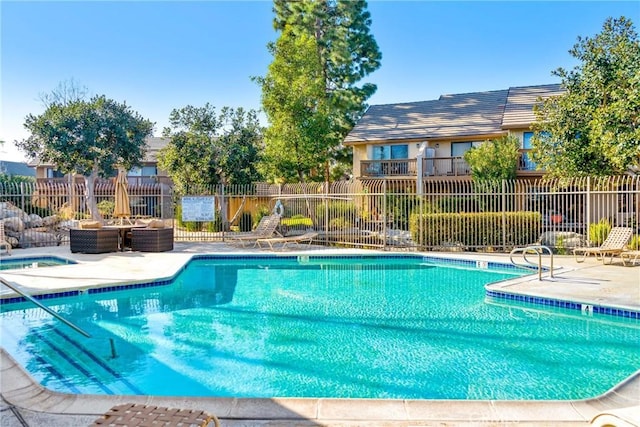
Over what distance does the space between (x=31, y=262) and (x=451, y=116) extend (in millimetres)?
21102

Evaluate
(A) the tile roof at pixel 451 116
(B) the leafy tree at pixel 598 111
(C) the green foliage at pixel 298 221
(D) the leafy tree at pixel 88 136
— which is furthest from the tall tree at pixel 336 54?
(B) the leafy tree at pixel 598 111

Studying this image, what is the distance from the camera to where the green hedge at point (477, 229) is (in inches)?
593

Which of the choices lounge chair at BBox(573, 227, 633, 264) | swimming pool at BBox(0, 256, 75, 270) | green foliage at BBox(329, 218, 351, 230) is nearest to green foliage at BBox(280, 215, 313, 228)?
green foliage at BBox(329, 218, 351, 230)

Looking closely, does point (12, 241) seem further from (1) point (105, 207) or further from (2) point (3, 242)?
(1) point (105, 207)

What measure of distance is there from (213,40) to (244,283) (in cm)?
1222

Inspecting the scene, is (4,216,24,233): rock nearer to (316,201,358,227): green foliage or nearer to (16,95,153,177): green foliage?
(16,95,153,177): green foliage

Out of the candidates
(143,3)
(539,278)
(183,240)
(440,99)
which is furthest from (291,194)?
(440,99)

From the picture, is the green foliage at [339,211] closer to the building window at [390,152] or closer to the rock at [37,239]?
the building window at [390,152]

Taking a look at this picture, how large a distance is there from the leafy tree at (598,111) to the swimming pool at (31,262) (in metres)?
14.9

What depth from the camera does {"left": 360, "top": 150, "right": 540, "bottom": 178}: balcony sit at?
2192 centimetres

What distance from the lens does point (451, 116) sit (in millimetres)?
25531

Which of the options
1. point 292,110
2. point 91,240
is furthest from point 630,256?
point 292,110

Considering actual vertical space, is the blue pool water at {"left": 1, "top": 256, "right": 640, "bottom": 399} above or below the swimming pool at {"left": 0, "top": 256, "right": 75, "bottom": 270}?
below

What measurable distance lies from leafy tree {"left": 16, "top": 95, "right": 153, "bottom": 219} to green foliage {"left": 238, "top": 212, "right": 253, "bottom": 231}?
5.57 meters
